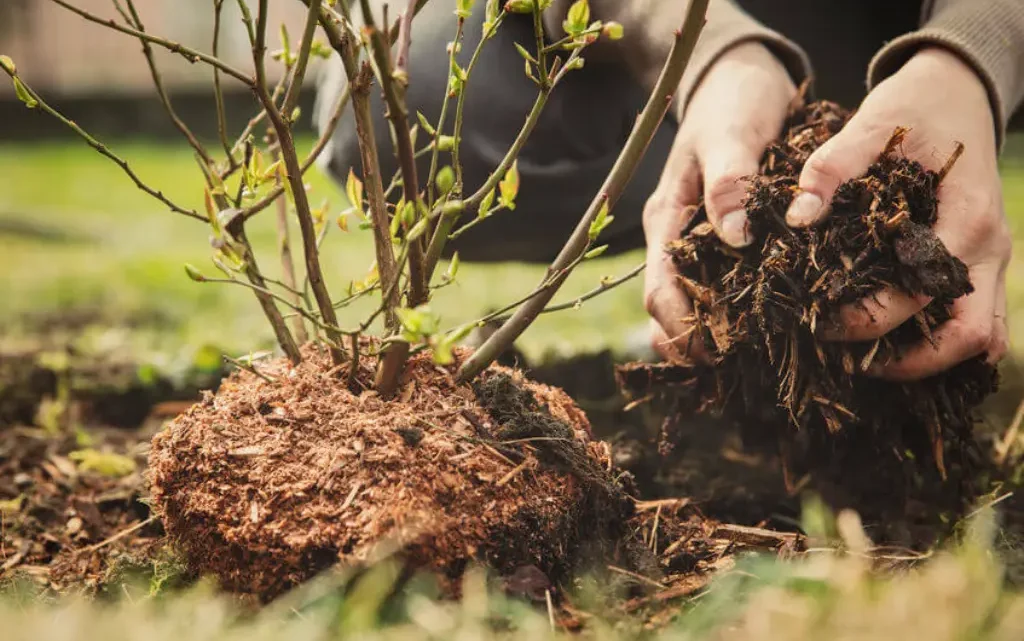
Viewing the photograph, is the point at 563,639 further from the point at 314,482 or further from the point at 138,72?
the point at 138,72

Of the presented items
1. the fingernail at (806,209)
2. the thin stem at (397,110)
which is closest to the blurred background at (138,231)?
the thin stem at (397,110)

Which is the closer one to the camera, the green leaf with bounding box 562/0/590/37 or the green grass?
the green leaf with bounding box 562/0/590/37

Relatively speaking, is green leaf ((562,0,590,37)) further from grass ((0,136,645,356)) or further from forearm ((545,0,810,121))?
grass ((0,136,645,356))

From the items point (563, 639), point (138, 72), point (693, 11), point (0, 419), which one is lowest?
point (563, 639)

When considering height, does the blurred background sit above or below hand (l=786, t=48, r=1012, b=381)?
above

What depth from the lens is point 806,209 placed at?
4.24ft

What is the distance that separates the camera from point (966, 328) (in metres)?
1.35

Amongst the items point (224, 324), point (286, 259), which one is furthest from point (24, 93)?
point (224, 324)

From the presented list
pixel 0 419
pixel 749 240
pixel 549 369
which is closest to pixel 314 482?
pixel 749 240

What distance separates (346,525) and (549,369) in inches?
51.2

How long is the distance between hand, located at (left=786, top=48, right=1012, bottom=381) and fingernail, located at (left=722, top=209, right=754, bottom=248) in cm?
7

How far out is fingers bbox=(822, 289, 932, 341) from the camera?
4.22ft

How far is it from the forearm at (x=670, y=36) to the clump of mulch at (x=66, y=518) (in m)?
1.24

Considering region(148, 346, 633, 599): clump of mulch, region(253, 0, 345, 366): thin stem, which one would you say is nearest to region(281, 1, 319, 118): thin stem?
region(253, 0, 345, 366): thin stem
